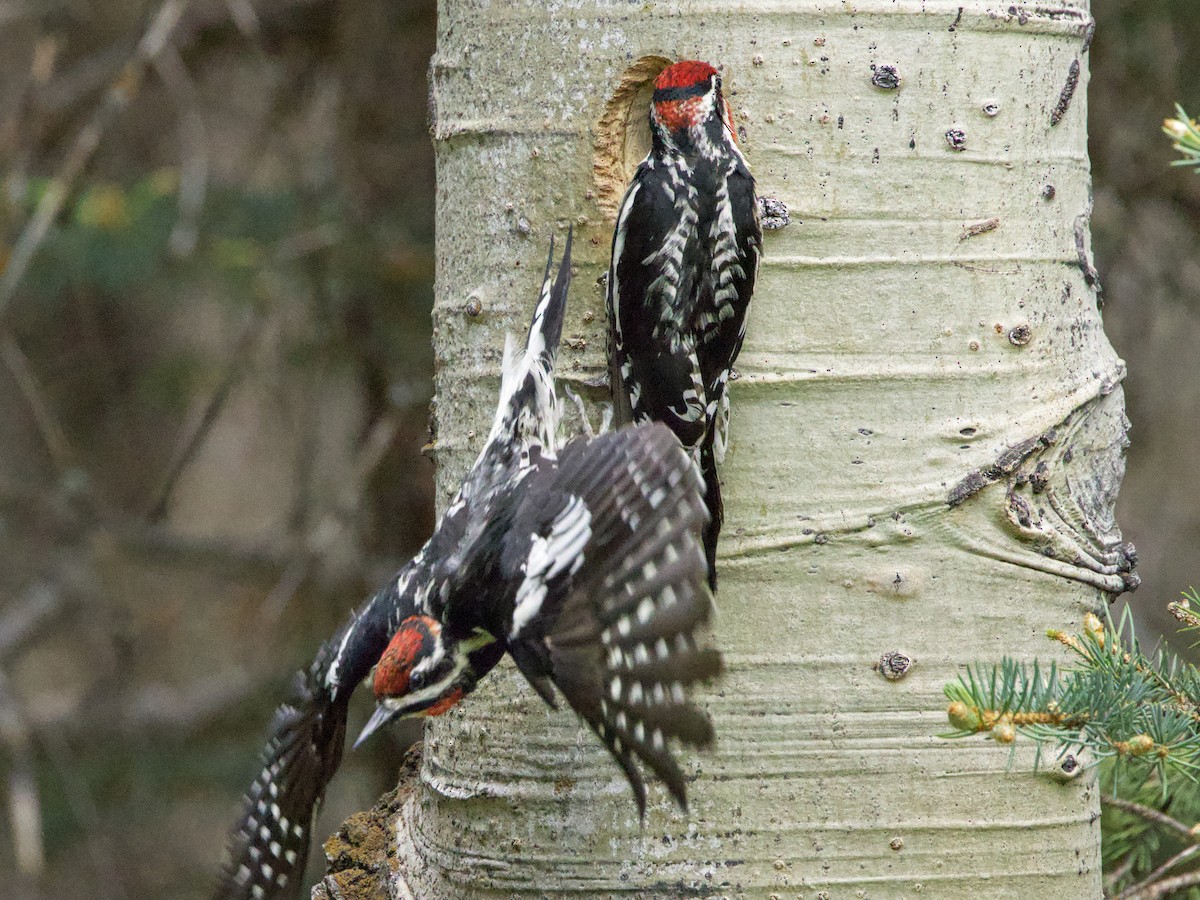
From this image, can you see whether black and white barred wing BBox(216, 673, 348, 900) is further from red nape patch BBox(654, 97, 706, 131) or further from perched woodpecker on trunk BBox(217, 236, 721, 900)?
red nape patch BBox(654, 97, 706, 131)

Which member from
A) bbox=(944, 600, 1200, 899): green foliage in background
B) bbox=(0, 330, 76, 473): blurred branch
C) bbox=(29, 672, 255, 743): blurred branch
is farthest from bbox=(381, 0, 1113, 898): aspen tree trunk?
bbox=(29, 672, 255, 743): blurred branch

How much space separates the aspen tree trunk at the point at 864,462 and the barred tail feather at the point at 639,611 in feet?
0.70

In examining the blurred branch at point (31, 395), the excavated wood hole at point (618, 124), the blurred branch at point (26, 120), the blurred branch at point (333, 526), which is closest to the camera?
the excavated wood hole at point (618, 124)

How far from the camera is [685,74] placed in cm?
216

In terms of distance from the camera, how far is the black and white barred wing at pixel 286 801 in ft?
8.26

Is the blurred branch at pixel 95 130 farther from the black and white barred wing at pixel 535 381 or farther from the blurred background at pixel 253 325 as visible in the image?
the black and white barred wing at pixel 535 381

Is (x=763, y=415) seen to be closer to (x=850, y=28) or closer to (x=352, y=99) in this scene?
(x=850, y=28)

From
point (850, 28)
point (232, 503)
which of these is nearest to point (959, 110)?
point (850, 28)

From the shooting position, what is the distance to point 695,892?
212 centimetres

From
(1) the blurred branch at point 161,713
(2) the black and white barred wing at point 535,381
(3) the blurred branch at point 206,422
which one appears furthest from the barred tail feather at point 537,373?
(1) the blurred branch at point 161,713

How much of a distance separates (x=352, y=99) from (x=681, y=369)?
275 cm

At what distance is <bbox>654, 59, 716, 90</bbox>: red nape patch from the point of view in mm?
2152

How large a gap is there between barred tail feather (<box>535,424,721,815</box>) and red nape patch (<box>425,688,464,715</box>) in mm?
280

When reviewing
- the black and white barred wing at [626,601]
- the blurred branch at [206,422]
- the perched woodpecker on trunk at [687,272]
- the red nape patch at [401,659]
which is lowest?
the blurred branch at [206,422]
